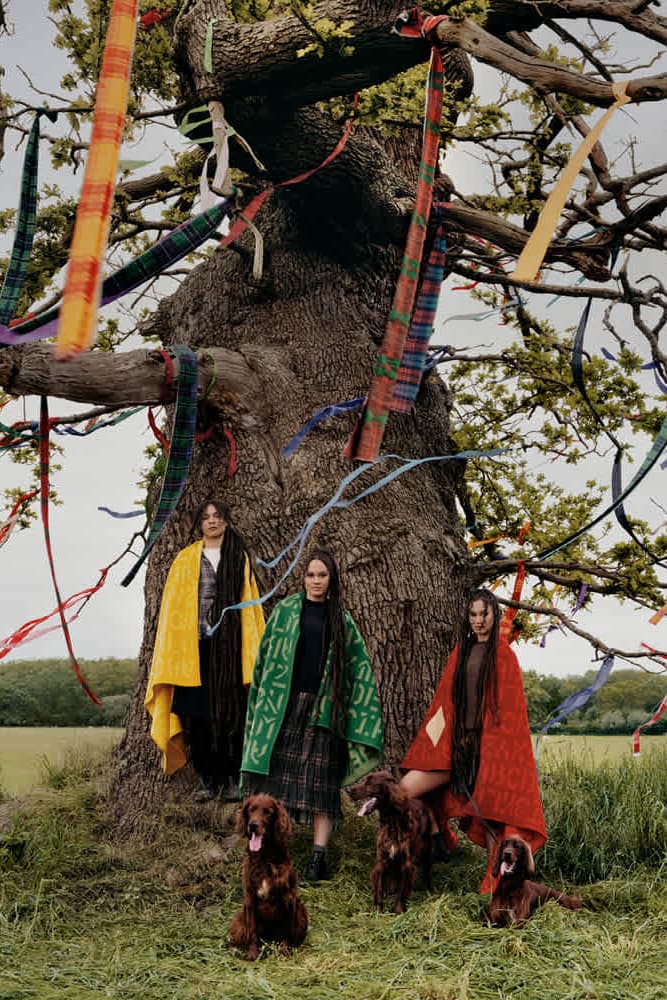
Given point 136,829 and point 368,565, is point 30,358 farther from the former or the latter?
point 136,829

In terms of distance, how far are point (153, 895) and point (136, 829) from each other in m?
0.93

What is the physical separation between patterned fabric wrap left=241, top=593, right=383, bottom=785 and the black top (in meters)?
0.05

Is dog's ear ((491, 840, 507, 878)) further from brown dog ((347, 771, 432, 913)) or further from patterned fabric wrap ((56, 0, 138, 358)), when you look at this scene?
patterned fabric wrap ((56, 0, 138, 358))

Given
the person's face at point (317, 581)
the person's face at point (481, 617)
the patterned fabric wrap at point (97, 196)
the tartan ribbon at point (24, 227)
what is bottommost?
the person's face at point (481, 617)

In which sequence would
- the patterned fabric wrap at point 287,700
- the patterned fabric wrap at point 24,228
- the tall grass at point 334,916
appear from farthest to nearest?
the patterned fabric wrap at point 24,228 < the patterned fabric wrap at point 287,700 < the tall grass at point 334,916

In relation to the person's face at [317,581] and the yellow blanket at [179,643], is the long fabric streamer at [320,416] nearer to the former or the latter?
the yellow blanket at [179,643]

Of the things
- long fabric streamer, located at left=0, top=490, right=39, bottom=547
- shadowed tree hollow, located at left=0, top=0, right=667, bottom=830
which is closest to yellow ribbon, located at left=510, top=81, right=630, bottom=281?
shadowed tree hollow, located at left=0, top=0, right=667, bottom=830

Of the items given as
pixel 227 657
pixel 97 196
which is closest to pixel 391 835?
pixel 227 657

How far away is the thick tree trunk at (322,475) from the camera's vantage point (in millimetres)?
7168

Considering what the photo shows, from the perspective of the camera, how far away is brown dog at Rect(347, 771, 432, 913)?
5.31m

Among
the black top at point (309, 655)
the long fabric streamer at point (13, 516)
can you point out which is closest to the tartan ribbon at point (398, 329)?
the black top at point (309, 655)

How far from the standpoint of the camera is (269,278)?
8.08m

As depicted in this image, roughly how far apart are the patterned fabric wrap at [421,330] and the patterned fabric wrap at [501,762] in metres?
2.25

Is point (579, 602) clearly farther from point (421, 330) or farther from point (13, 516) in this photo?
point (13, 516)
